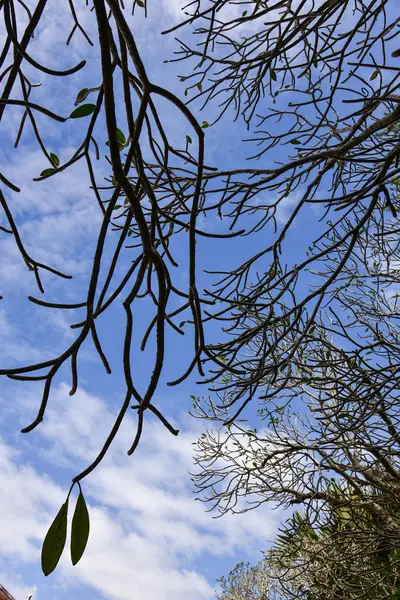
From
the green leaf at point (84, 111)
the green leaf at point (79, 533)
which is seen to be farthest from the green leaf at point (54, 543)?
the green leaf at point (84, 111)

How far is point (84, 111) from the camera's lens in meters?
0.74

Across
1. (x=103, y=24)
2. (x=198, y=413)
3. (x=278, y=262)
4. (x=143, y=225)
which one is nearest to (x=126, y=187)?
(x=143, y=225)

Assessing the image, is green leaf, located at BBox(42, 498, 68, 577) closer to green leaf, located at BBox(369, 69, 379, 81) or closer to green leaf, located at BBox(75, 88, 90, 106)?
green leaf, located at BBox(75, 88, 90, 106)

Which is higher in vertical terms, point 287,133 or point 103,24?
point 287,133

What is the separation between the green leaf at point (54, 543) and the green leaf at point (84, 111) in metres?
0.49

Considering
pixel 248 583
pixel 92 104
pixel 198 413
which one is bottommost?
pixel 92 104

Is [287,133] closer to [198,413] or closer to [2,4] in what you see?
[2,4]

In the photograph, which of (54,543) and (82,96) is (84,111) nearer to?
(82,96)

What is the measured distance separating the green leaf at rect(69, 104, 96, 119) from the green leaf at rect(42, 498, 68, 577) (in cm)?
49

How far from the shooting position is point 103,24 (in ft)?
1.98

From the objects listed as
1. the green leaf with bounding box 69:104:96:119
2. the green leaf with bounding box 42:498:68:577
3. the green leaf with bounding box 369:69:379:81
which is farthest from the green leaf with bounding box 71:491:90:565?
the green leaf with bounding box 369:69:379:81

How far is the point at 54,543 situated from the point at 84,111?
0.53 metres

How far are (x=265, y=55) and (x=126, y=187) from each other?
1782 millimetres

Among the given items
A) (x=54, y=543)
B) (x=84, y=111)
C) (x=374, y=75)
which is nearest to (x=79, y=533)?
(x=54, y=543)
